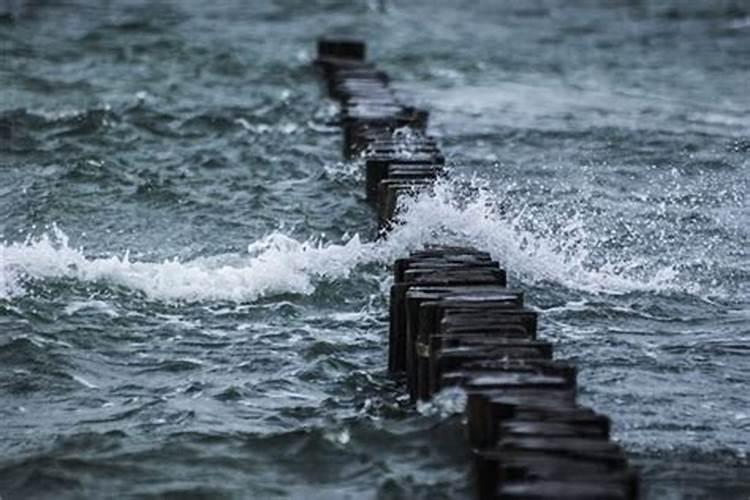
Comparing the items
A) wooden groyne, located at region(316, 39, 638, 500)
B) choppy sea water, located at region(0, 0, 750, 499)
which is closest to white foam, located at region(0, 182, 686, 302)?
choppy sea water, located at region(0, 0, 750, 499)

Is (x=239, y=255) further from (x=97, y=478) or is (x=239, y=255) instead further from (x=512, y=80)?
(x=512, y=80)

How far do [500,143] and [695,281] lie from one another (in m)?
6.53

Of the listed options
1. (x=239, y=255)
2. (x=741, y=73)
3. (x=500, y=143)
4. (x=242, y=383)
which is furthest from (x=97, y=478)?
(x=741, y=73)

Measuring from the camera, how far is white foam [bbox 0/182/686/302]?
15.2 m

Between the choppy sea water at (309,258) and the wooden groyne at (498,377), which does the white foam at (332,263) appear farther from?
the wooden groyne at (498,377)

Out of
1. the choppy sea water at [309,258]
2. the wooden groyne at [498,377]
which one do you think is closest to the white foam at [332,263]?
the choppy sea water at [309,258]

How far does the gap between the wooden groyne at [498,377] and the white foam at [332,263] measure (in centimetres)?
48

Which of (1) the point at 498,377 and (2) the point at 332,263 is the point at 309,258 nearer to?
(2) the point at 332,263

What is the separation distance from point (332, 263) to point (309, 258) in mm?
211

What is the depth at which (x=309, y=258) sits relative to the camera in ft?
52.3

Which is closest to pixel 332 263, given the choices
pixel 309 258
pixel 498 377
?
pixel 309 258

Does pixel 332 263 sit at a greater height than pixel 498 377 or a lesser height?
lesser

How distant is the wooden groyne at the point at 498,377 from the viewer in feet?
29.5

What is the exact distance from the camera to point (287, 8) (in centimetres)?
3672
